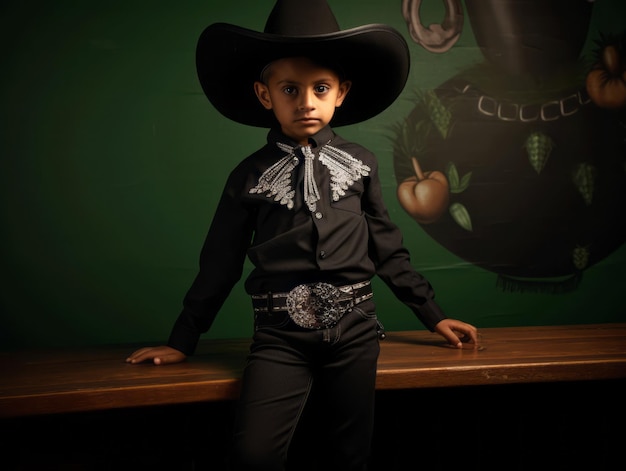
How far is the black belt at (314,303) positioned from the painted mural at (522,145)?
87cm

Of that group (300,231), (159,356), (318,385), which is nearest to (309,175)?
(300,231)

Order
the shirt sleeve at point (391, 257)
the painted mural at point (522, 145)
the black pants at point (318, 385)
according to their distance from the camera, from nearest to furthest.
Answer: the black pants at point (318, 385) < the shirt sleeve at point (391, 257) < the painted mural at point (522, 145)

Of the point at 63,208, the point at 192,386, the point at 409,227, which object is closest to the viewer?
the point at 192,386

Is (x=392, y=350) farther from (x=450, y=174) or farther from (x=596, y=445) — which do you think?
(x=450, y=174)

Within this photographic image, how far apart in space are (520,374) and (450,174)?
0.88 meters

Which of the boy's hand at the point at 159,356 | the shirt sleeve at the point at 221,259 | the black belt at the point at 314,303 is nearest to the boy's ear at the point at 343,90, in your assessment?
the shirt sleeve at the point at 221,259

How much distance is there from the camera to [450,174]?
90.2 inches

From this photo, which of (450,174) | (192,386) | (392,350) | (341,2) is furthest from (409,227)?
(192,386)

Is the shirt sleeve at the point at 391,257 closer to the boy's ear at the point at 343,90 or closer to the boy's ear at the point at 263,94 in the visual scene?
the boy's ear at the point at 343,90

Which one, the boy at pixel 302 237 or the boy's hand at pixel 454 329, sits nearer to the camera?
the boy at pixel 302 237

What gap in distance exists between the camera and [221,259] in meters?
1.57

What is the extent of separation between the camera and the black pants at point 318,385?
136 centimetres

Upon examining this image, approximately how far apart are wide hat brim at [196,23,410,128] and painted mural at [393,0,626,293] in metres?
0.62

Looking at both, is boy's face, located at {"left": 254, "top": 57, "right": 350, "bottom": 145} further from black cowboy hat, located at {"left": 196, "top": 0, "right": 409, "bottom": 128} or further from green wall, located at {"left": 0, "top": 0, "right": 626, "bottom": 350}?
green wall, located at {"left": 0, "top": 0, "right": 626, "bottom": 350}
